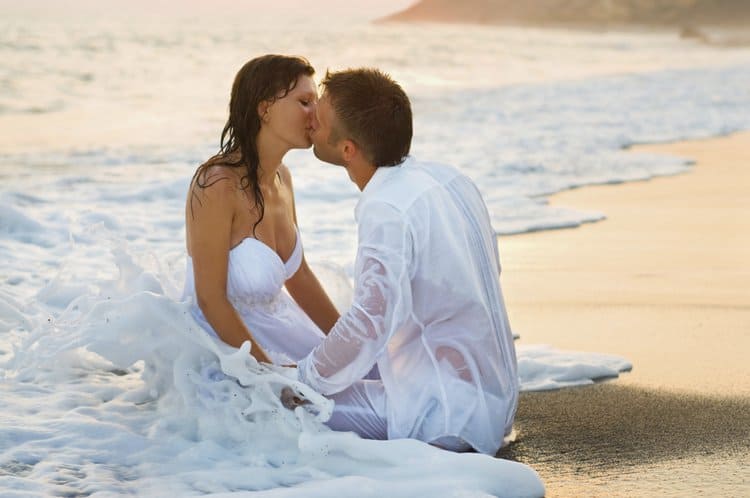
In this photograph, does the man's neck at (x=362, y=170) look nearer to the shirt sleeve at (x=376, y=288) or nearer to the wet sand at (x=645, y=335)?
the shirt sleeve at (x=376, y=288)

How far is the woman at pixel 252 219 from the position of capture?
13.3 feet

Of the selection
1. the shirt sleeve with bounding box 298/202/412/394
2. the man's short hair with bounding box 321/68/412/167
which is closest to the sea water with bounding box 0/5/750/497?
the shirt sleeve with bounding box 298/202/412/394

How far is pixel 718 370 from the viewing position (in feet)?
15.8

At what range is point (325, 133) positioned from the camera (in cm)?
367

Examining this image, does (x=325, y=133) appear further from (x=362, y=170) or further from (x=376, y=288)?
(x=376, y=288)

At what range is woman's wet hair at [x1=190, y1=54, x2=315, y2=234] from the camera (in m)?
4.05

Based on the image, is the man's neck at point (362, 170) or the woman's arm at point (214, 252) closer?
the man's neck at point (362, 170)

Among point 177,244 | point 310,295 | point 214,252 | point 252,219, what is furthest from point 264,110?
point 177,244

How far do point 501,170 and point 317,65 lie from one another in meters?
19.2

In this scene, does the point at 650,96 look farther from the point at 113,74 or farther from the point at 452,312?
A: the point at 452,312

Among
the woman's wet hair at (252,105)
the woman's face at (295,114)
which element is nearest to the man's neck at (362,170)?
the woman's face at (295,114)

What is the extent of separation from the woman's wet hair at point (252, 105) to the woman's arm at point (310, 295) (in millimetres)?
487

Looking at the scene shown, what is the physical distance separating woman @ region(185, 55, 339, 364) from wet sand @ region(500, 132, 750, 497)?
3.66ft

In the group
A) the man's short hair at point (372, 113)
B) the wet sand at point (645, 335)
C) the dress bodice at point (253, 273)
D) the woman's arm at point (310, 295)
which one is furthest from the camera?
the woman's arm at point (310, 295)
